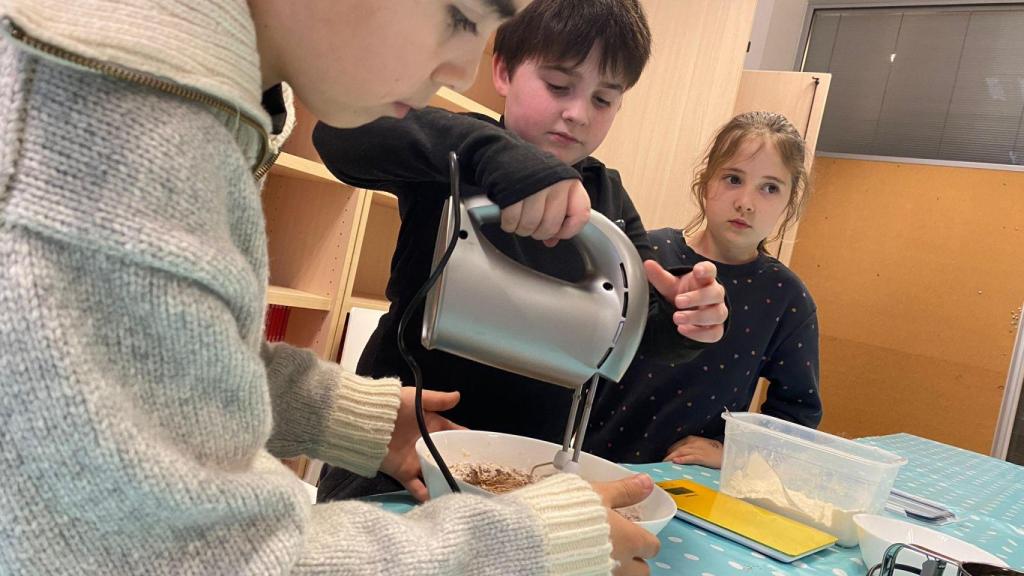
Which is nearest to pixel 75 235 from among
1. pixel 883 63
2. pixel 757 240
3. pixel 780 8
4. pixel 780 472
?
pixel 780 472

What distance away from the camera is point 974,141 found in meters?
3.47

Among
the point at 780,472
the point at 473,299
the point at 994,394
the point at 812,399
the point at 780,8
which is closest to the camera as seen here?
the point at 473,299

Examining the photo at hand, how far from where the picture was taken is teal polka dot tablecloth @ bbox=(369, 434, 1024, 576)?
0.68 metres

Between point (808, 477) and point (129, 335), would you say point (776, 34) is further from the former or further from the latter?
point (129, 335)

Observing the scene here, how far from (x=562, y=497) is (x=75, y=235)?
0.35m

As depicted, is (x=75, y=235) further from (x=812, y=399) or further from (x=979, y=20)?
(x=979, y=20)

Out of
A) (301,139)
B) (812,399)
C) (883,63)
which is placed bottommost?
(812,399)

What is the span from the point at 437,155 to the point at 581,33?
1.02ft

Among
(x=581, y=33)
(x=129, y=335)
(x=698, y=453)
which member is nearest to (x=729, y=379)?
(x=698, y=453)

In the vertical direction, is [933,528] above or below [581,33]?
below

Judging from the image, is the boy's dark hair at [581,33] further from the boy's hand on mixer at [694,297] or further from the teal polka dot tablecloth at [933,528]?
the teal polka dot tablecloth at [933,528]

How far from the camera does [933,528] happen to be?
3.25 feet

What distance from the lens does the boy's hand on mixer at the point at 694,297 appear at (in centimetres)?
77

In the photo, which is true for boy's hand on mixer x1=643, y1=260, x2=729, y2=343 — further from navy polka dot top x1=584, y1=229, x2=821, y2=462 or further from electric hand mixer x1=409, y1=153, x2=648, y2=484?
navy polka dot top x1=584, y1=229, x2=821, y2=462
